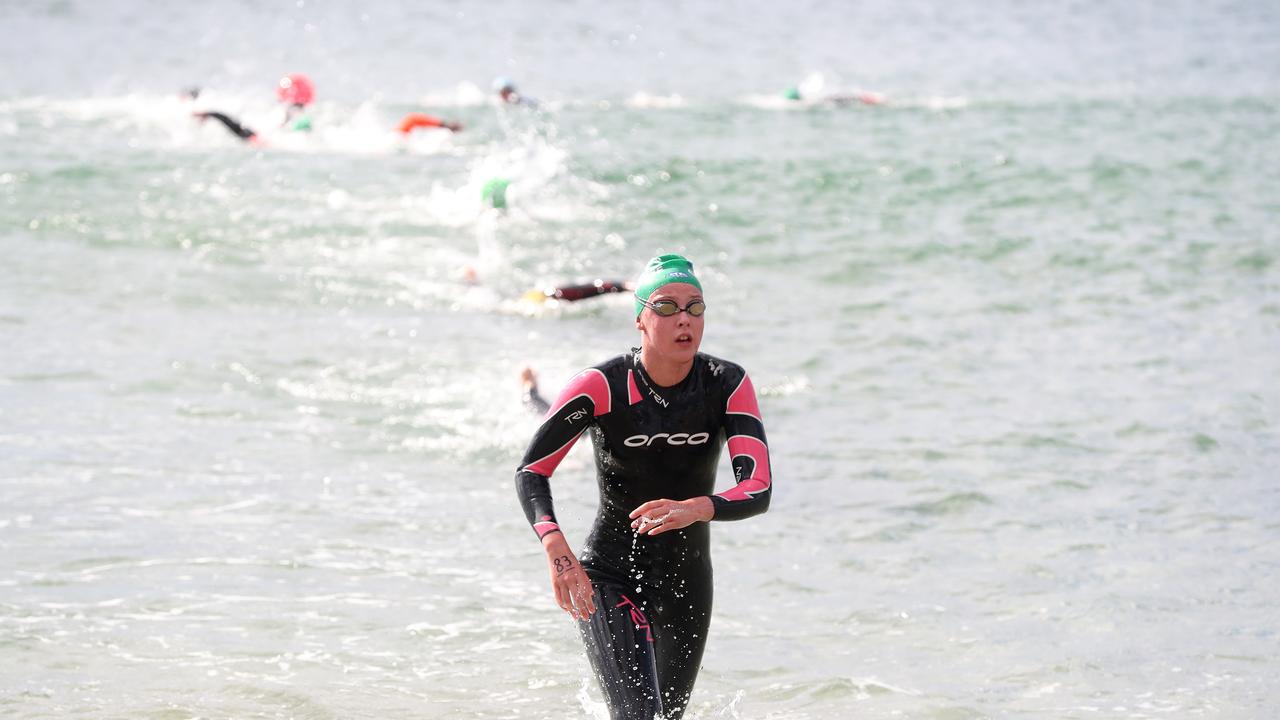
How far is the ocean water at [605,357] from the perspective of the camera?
8.02 m

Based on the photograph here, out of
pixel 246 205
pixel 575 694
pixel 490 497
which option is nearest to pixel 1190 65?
Result: pixel 246 205

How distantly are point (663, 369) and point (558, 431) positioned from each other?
0.46 metres

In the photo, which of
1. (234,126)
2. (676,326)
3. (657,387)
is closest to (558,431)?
(657,387)

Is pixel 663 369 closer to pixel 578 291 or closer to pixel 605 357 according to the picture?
pixel 605 357

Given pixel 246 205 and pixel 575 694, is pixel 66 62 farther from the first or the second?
pixel 575 694

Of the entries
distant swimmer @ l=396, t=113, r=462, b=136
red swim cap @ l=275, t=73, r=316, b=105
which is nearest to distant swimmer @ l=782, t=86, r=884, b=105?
distant swimmer @ l=396, t=113, r=462, b=136

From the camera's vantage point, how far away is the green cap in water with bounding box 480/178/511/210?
2106 cm

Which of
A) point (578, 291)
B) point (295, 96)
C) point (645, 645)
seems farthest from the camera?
point (295, 96)

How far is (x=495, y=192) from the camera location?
837 inches

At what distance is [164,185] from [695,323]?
63.8 ft

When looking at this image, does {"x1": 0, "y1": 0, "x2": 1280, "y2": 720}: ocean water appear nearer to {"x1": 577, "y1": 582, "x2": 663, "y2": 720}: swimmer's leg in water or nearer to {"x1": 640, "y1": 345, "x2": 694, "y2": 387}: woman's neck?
{"x1": 577, "y1": 582, "x2": 663, "y2": 720}: swimmer's leg in water

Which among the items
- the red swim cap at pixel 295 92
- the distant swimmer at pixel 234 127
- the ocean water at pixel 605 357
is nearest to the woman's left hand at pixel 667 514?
the ocean water at pixel 605 357

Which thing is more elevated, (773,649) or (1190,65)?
(1190,65)

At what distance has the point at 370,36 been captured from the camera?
47031 millimetres
